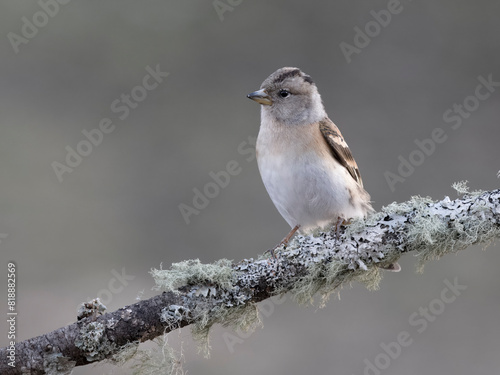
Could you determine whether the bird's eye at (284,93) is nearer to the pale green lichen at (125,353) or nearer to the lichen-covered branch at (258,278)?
the lichen-covered branch at (258,278)

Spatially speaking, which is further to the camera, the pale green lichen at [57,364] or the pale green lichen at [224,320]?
the pale green lichen at [224,320]

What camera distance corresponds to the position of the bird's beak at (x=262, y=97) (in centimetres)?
Answer: 275

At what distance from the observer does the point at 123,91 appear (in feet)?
15.0

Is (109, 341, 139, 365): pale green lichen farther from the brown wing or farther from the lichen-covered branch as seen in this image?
the brown wing
